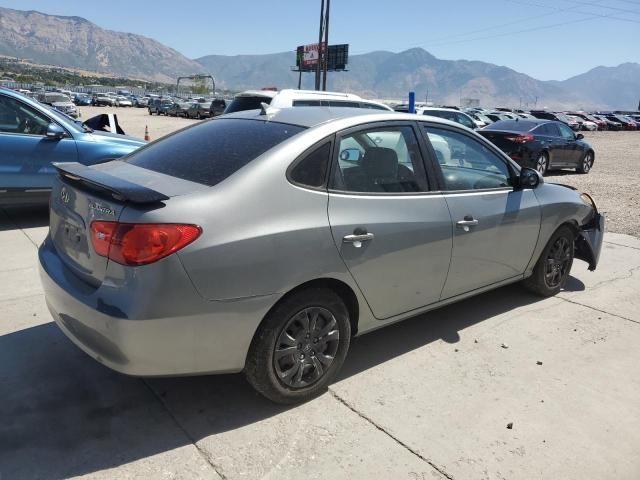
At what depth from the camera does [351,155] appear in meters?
3.22

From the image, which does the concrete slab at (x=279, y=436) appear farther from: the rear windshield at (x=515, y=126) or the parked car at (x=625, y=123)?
the parked car at (x=625, y=123)

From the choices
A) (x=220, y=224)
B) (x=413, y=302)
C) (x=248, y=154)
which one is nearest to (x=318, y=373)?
(x=413, y=302)

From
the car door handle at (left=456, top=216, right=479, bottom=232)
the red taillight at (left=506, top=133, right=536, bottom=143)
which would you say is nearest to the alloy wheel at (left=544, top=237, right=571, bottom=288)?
the car door handle at (left=456, top=216, right=479, bottom=232)

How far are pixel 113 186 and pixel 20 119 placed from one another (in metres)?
5.05

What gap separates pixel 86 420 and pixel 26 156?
4.85m

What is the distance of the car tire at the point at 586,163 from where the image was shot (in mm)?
15805

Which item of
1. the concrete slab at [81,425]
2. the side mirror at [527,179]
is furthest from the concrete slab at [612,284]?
the concrete slab at [81,425]

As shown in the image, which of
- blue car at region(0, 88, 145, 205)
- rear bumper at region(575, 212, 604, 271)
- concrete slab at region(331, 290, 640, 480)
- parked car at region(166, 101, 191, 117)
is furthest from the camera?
parked car at region(166, 101, 191, 117)

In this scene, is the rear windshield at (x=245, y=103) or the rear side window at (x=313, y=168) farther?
the rear windshield at (x=245, y=103)

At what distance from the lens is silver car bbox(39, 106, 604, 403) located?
2.50 metres

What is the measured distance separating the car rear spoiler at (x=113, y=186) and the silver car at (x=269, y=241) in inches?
0.5

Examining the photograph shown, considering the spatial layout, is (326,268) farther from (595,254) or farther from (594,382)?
(595,254)

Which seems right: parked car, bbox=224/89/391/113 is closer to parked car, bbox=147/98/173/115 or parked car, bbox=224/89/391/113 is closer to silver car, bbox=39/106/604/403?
silver car, bbox=39/106/604/403

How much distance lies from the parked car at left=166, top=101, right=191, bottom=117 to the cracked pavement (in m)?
45.4
